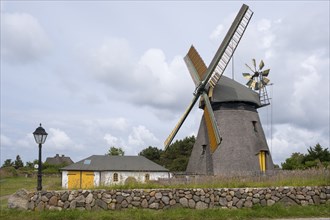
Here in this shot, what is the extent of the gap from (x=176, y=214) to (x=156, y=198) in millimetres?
1221

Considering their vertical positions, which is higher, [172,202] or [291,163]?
[291,163]

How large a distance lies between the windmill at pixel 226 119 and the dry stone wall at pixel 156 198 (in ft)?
23.3

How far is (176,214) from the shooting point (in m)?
10.7

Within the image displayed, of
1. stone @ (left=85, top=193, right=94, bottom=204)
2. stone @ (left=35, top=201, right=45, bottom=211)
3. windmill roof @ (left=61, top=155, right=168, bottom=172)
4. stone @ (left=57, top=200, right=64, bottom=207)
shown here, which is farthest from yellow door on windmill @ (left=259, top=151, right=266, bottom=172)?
stone @ (left=35, top=201, right=45, bottom=211)

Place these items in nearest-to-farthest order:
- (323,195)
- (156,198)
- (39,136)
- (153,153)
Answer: (156,198), (39,136), (323,195), (153,153)

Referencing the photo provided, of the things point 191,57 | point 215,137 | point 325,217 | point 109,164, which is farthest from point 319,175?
point 109,164

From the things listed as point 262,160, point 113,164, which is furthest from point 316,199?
point 113,164

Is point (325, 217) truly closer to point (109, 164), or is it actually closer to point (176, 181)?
point (176, 181)

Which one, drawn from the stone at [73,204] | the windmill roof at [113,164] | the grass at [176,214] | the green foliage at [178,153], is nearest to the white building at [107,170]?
the windmill roof at [113,164]

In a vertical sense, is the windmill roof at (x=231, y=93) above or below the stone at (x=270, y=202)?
above

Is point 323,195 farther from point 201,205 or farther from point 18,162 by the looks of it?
point 18,162

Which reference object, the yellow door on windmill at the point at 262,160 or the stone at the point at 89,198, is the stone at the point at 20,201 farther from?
the yellow door on windmill at the point at 262,160

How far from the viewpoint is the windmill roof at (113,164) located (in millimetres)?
30567

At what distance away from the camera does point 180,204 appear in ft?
38.7
